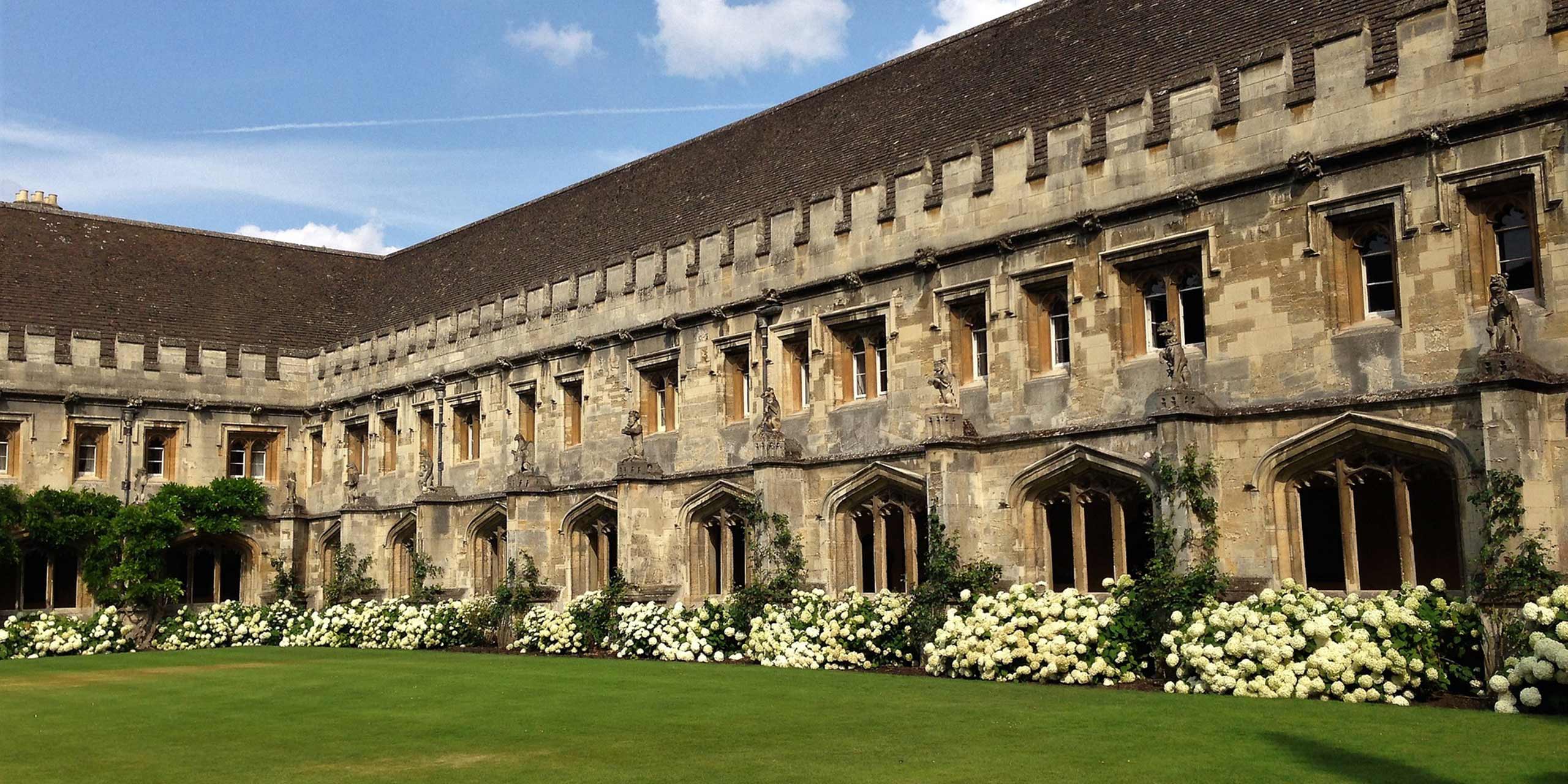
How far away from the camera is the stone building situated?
14438 mm

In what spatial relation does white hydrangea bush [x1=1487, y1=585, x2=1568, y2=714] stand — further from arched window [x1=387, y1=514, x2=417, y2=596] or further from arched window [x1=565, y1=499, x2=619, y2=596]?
arched window [x1=387, y1=514, x2=417, y2=596]

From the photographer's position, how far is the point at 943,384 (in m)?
18.5

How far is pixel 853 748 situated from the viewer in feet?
33.4

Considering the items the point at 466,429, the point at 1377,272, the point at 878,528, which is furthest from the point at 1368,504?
the point at 466,429

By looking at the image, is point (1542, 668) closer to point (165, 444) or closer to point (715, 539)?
point (715, 539)

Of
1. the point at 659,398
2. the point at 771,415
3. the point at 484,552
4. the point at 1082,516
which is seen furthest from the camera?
the point at 484,552

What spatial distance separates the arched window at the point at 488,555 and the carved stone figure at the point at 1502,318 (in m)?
19.4

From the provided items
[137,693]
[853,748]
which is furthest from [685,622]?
[853,748]

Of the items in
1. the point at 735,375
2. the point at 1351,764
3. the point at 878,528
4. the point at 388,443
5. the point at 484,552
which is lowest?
the point at 1351,764

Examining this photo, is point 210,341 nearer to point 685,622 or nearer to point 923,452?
point 685,622

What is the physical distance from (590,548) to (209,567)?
1147cm

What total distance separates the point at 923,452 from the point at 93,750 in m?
11.0

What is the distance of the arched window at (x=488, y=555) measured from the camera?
28.4 metres

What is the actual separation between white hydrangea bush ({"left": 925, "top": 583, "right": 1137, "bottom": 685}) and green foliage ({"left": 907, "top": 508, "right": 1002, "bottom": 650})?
77 cm
